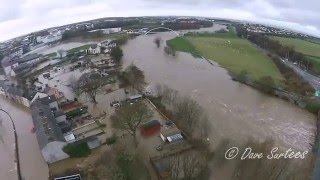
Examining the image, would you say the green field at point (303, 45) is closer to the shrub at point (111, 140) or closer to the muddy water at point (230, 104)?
the muddy water at point (230, 104)

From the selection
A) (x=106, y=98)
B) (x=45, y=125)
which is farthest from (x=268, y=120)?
(x=45, y=125)

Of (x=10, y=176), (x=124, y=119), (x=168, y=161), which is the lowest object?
(x=10, y=176)

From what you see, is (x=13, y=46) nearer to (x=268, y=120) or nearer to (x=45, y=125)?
(x=45, y=125)

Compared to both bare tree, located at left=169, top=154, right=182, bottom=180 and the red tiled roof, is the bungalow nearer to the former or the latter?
the red tiled roof

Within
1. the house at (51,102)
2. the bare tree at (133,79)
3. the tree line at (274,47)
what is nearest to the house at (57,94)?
the house at (51,102)

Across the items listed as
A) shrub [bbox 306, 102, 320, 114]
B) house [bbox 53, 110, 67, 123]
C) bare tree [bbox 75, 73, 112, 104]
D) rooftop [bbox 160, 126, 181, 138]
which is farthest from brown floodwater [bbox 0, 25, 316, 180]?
bare tree [bbox 75, 73, 112, 104]

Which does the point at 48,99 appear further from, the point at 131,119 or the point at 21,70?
the point at 21,70

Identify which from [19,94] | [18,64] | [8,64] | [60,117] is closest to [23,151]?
[60,117]
